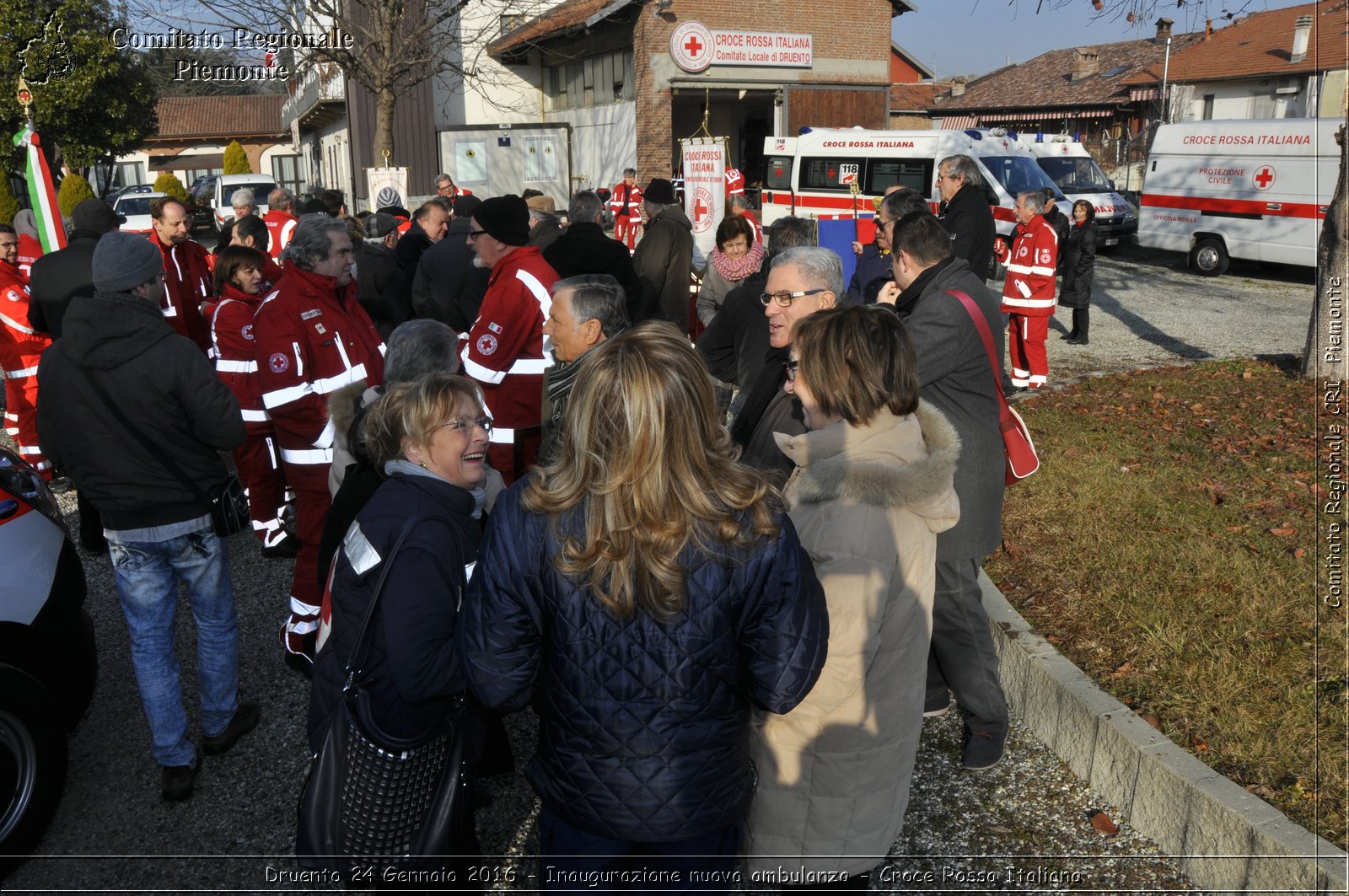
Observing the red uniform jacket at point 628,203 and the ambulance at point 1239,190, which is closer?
the ambulance at point 1239,190

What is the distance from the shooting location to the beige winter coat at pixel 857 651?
2309 mm

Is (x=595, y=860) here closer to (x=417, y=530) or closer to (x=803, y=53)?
(x=417, y=530)

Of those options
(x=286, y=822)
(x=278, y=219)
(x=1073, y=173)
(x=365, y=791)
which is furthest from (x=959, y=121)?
(x=365, y=791)

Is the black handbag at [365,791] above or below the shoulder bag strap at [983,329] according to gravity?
below

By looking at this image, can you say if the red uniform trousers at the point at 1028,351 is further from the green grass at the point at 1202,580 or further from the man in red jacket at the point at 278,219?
the man in red jacket at the point at 278,219

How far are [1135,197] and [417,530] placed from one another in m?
33.3

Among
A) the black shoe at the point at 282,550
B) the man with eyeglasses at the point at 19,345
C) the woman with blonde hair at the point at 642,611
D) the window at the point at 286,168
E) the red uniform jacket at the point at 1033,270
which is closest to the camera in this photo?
the woman with blonde hair at the point at 642,611

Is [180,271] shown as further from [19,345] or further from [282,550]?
[282,550]

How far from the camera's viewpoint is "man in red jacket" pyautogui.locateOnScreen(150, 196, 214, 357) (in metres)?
7.19

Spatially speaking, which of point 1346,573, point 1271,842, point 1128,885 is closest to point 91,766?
point 1128,885

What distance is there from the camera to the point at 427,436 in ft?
8.91

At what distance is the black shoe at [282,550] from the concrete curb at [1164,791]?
4359 mm

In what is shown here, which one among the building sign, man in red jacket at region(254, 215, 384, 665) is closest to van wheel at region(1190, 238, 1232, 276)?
the building sign

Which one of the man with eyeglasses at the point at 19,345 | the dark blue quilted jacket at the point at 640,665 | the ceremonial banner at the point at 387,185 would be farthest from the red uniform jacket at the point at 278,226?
the dark blue quilted jacket at the point at 640,665
